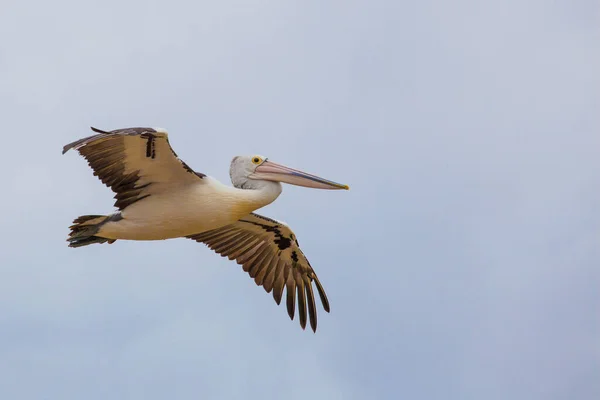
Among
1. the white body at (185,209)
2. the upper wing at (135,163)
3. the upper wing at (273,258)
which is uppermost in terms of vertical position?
the upper wing at (135,163)

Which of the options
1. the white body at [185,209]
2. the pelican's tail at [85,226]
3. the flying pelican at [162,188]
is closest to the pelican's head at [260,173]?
the flying pelican at [162,188]

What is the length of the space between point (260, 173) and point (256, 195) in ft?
1.64

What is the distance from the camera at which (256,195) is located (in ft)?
50.1

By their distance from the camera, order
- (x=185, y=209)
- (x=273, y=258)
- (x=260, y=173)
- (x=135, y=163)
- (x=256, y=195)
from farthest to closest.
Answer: (x=273, y=258), (x=260, y=173), (x=256, y=195), (x=185, y=209), (x=135, y=163)

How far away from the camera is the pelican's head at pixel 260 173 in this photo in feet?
51.3

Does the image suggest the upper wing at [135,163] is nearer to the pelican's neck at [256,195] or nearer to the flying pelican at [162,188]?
the flying pelican at [162,188]

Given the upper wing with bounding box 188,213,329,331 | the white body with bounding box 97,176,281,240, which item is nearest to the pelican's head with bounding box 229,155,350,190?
the white body with bounding box 97,176,281,240

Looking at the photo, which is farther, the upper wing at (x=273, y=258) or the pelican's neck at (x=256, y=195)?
the upper wing at (x=273, y=258)

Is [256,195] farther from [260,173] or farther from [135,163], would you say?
[135,163]

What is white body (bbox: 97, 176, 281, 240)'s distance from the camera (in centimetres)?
1510

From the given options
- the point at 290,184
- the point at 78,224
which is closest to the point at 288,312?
the point at 290,184

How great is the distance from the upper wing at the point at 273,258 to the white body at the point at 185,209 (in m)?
2.00

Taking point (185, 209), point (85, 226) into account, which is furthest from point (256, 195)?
point (85, 226)

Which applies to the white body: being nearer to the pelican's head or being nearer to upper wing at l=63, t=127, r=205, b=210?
upper wing at l=63, t=127, r=205, b=210
